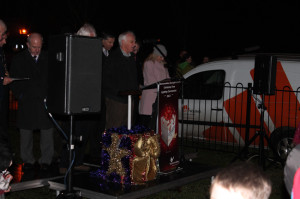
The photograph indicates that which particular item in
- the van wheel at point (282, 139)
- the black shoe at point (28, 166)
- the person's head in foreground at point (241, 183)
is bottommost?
the black shoe at point (28, 166)

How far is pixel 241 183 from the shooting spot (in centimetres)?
218

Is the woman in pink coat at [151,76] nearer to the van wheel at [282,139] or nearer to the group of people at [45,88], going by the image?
the group of people at [45,88]

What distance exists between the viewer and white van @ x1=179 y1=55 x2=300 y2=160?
872 cm

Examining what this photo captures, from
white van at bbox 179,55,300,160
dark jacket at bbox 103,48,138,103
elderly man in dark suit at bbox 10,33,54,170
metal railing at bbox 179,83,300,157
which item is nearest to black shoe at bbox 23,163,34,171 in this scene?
elderly man in dark suit at bbox 10,33,54,170

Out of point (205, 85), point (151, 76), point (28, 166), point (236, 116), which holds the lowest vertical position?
point (28, 166)

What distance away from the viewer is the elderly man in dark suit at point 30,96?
628cm

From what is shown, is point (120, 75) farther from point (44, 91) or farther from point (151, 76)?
point (151, 76)

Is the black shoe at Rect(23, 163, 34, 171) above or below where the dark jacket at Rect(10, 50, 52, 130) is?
below

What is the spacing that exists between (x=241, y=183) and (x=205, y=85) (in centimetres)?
711

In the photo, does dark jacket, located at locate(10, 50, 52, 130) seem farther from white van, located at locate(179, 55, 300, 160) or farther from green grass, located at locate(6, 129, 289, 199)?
white van, located at locate(179, 55, 300, 160)

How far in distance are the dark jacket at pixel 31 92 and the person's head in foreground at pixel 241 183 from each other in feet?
14.8

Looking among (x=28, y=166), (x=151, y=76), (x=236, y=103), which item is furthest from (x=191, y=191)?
(x=236, y=103)

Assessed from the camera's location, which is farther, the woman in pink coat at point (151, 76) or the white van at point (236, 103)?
the white van at point (236, 103)

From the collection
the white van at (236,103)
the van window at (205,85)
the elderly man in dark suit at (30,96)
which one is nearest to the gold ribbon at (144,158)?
the elderly man in dark suit at (30,96)
